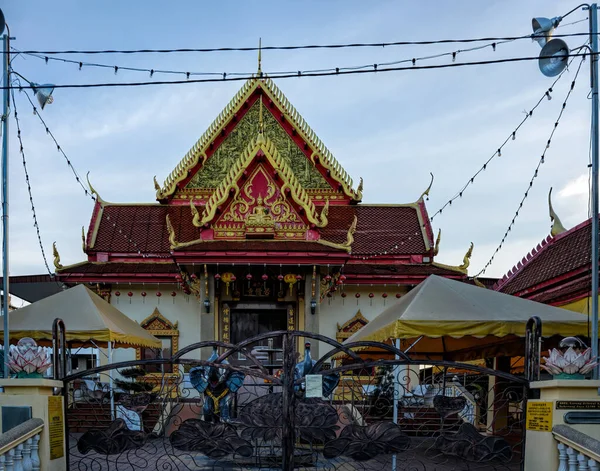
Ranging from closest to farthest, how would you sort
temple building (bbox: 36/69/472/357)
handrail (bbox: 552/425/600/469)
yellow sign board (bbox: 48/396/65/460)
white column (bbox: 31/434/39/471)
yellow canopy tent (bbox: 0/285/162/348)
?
handrail (bbox: 552/425/600/469), white column (bbox: 31/434/39/471), yellow sign board (bbox: 48/396/65/460), yellow canopy tent (bbox: 0/285/162/348), temple building (bbox: 36/69/472/357)

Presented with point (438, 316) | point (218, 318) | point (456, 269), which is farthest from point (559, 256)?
point (218, 318)

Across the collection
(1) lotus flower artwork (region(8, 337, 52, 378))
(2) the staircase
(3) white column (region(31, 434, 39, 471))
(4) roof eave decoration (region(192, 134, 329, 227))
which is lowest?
(2) the staircase

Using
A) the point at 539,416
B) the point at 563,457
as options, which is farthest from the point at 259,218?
the point at 563,457

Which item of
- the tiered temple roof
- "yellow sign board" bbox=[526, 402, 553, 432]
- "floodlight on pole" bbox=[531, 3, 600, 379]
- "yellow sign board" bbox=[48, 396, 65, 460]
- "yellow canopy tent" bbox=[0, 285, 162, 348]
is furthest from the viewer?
the tiered temple roof

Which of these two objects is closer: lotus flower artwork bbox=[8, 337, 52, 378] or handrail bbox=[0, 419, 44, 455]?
handrail bbox=[0, 419, 44, 455]

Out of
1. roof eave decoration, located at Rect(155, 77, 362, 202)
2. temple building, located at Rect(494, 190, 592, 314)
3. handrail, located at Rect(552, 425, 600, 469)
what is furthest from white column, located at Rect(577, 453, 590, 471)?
roof eave decoration, located at Rect(155, 77, 362, 202)

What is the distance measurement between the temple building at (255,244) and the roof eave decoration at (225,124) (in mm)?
29

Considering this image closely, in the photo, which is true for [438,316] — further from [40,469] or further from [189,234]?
[189,234]

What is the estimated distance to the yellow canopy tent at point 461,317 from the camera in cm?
792

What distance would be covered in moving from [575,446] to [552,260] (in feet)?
27.1

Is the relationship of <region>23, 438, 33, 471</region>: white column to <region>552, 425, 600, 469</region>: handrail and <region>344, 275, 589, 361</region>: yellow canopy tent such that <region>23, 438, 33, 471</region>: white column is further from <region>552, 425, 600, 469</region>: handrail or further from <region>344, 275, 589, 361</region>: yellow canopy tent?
<region>552, 425, 600, 469</region>: handrail

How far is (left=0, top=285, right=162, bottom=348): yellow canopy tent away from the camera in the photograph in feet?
34.3

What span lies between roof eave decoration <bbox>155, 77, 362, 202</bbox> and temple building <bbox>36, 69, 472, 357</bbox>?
0.10 feet

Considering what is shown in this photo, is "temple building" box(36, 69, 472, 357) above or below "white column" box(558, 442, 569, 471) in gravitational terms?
above
